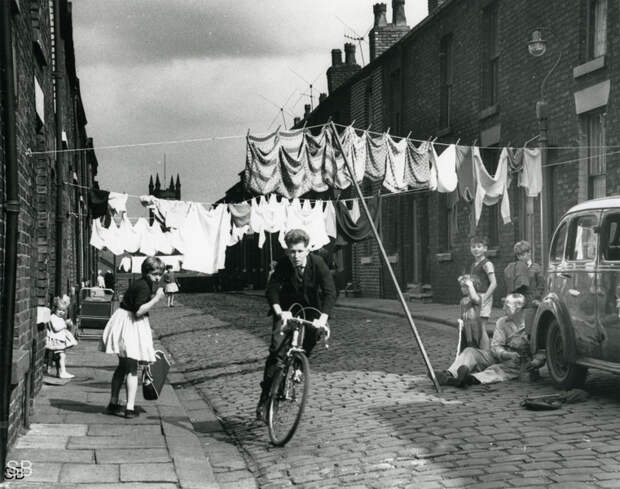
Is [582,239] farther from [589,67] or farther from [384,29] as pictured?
[384,29]

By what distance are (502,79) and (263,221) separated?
6.64m

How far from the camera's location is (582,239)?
942 centimetres

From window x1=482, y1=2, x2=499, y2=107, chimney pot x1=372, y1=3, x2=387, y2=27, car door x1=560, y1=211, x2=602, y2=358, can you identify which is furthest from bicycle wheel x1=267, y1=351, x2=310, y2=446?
chimney pot x1=372, y1=3, x2=387, y2=27

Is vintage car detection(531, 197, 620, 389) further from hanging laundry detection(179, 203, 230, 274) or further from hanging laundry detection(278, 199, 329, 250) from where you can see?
hanging laundry detection(278, 199, 329, 250)

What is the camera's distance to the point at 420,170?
639 inches

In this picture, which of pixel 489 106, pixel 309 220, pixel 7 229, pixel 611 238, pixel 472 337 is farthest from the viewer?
pixel 309 220

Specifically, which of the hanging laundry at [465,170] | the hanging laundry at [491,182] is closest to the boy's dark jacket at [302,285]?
the hanging laundry at [491,182]

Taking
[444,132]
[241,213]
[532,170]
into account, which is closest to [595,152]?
[532,170]

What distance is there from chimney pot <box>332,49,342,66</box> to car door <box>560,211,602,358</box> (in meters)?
32.1

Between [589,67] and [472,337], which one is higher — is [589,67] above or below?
above

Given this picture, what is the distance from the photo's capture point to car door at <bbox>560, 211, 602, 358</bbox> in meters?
8.78

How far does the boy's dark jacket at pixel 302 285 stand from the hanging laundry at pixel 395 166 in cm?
824

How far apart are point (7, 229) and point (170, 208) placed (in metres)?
14.4

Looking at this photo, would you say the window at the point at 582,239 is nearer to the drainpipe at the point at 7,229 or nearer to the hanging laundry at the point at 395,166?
the drainpipe at the point at 7,229
